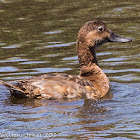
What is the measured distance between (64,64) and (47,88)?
2552 millimetres

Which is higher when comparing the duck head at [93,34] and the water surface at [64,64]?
the duck head at [93,34]

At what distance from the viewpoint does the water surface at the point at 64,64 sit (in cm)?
777

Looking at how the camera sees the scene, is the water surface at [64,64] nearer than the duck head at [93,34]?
Yes

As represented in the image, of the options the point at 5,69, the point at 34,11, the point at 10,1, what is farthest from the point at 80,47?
the point at 10,1

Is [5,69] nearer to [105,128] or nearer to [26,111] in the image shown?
[26,111]

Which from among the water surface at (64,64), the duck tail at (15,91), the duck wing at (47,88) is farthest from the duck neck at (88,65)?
the duck tail at (15,91)

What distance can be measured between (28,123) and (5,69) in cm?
379

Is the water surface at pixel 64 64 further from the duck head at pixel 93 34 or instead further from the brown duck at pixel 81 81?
the duck head at pixel 93 34

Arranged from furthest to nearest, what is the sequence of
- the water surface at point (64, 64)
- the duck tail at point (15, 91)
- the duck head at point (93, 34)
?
1. the duck head at point (93, 34)
2. the duck tail at point (15, 91)
3. the water surface at point (64, 64)

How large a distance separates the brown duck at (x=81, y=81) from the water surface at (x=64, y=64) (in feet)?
0.60

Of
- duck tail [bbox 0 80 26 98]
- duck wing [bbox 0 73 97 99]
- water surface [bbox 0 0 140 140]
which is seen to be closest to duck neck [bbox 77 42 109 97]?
water surface [bbox 0 0 140 140]

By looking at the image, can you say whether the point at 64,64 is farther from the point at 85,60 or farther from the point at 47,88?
the point at 47,88

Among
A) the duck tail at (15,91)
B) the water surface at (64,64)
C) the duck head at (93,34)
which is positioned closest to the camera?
the water surface at (64,64)

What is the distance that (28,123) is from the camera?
314 inches
